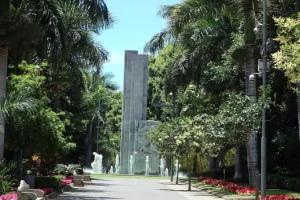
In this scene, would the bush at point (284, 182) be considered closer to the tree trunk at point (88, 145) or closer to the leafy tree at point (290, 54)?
the leafy tree at point (290, 54)

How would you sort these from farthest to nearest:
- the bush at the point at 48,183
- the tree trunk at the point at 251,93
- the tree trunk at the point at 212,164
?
the tree trunk at the point at 212,164 → the tree trunk at the point at 251,93 → the bush at the point at 48,183

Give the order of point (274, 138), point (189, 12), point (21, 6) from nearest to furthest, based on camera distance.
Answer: point (21, 6) < point (189, 12) < point (274, 138)

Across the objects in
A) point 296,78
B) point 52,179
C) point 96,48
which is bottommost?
point 52,179

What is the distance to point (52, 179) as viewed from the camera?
96.1ft

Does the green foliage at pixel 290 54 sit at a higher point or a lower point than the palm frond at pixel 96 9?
lower

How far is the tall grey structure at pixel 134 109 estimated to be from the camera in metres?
68.9

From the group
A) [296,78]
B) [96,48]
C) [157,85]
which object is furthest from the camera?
[157,85]

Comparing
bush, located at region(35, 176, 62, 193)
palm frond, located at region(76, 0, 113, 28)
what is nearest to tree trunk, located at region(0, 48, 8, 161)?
palm frond, located at region(76, 0, 113, 28)

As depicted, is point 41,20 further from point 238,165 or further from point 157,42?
point 238,165

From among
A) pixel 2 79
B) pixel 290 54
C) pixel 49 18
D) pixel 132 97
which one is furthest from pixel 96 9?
pixel 132 97

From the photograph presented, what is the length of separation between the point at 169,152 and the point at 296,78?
97.3ft

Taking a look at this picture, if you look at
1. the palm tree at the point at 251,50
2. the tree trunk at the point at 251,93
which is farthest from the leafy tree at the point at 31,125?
the tree trunk at the point at 251,93

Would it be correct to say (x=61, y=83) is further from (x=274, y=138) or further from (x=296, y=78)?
(x=296, y=78)

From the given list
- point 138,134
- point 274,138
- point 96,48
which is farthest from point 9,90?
point 138,134
